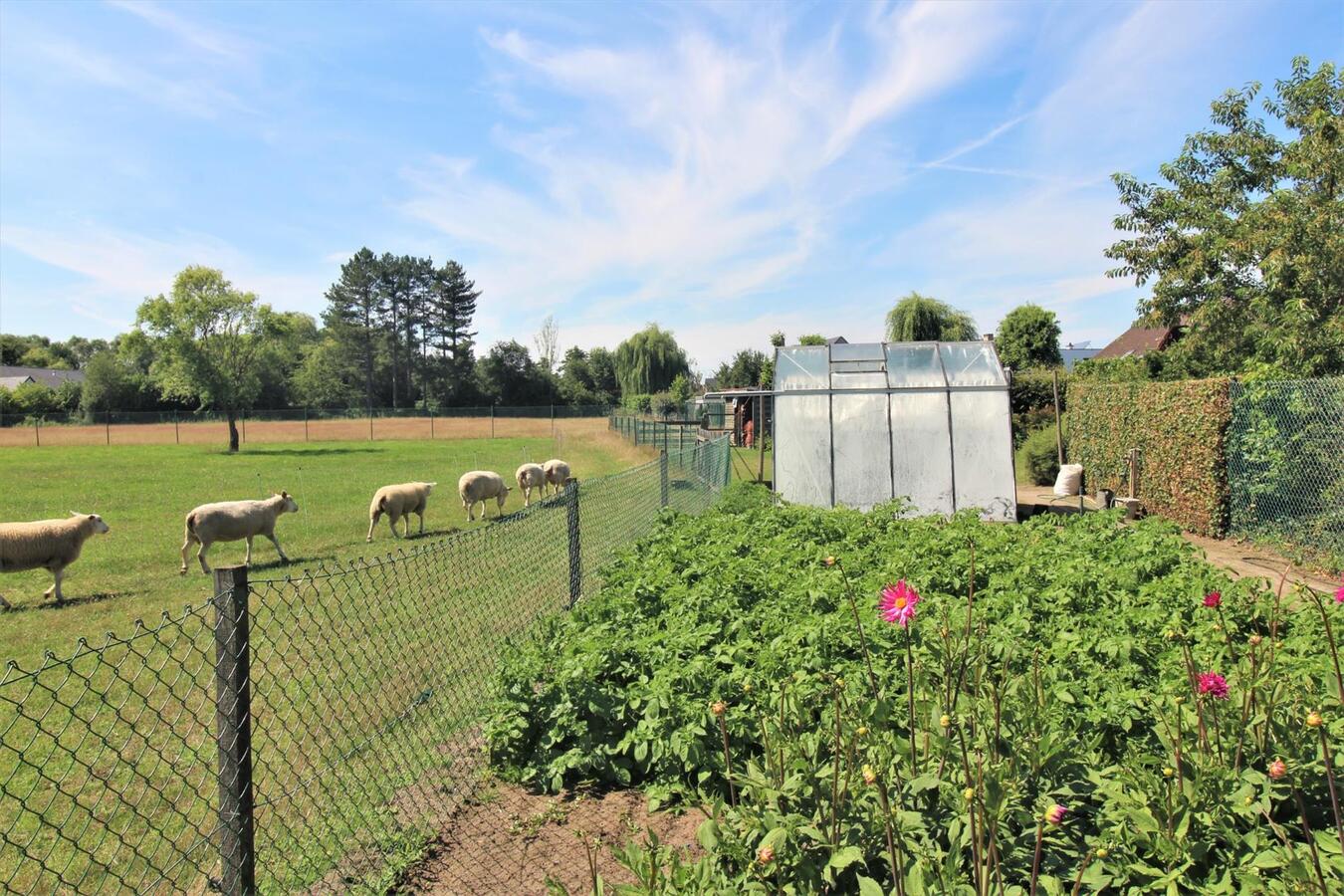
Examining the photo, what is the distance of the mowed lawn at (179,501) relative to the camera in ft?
28.3

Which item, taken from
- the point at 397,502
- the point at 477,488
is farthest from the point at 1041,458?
the point at 397,502

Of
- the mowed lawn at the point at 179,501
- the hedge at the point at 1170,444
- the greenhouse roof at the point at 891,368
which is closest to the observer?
the mowed lawn at the point at 179,501

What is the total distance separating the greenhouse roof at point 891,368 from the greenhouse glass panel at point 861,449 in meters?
0.31

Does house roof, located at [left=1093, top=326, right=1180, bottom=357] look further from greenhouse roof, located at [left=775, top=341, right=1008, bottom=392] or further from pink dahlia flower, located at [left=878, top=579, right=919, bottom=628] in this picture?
pink dahlia flower, located at [left=878, top=579, right=919, bottom=628]

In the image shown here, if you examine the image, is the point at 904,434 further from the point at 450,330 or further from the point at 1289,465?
the point at 450,330

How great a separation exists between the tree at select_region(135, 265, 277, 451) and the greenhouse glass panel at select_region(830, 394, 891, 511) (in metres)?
30.6

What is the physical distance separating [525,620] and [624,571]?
1.26 m

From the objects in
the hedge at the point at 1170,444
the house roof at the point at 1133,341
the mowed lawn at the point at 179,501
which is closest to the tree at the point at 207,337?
the mowed lawn at the point at 179,501

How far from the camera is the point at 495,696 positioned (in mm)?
4098

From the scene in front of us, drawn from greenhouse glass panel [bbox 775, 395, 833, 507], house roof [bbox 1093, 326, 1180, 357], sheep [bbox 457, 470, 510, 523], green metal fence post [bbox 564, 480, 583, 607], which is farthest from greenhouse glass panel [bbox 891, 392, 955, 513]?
house roof [bbox 1093, 326, 1180, 357]

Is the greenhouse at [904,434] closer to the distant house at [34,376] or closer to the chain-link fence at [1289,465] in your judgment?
the chain-link fence at [1289,465]

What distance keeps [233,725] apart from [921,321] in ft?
131

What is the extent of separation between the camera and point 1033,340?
37781mm

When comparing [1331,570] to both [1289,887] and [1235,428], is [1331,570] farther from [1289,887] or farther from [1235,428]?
[1289,887]
